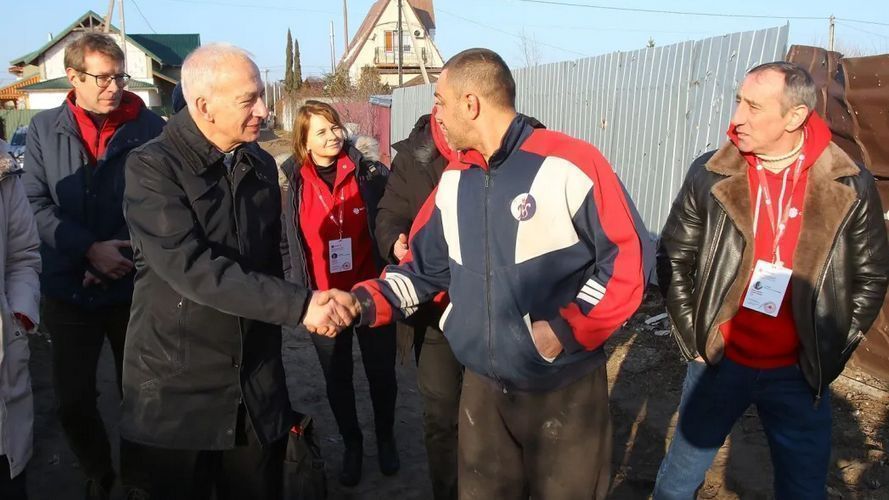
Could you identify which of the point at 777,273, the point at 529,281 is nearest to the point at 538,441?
the point at 529,281

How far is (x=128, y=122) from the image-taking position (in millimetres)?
3773

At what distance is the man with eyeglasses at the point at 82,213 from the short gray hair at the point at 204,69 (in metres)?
1.22

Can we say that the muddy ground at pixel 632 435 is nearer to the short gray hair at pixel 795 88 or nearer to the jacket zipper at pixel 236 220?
the jacket zipper at pixel 236 220

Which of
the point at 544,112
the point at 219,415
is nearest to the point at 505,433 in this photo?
the point at 219,415

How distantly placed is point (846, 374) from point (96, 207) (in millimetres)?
5138

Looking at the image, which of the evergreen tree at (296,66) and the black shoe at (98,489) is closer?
the black shoe at (98,489)

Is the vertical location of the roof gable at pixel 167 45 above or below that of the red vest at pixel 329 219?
above

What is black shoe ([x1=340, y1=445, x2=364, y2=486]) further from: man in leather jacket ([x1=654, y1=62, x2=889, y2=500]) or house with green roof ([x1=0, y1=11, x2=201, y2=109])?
house with green roof ([x1=0, y1=11, x2=201, y2=109])

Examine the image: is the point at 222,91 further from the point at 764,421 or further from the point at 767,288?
the point at 764,421

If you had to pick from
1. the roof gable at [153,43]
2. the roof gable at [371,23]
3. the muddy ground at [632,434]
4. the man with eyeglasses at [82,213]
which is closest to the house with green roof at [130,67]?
the roof gable at [153,43]

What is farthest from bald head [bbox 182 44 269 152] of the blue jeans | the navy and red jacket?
the blue jeans

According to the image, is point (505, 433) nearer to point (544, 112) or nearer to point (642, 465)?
point (642, 465)

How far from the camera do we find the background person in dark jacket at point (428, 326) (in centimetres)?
361

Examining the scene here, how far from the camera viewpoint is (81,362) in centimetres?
366
